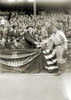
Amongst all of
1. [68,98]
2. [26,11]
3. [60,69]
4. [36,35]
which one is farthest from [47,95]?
[26,11]

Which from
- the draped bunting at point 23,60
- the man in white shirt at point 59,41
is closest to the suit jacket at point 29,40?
the draped bunting at point 23,60

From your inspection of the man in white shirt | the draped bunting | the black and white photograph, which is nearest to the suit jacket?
the black and white photograph

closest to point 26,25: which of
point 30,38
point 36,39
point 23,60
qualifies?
Answer: point 30,38

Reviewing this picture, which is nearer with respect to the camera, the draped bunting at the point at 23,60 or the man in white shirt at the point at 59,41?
the man in white shirt at the point at 59,41

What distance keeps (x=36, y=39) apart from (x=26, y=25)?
0.56 meters

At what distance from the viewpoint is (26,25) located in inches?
311

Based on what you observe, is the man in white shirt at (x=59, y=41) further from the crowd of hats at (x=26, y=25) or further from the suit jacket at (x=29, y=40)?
the suit jacket at (x=29, y=40)

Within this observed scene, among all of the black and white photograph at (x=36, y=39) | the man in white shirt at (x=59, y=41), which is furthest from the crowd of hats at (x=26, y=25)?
the man in white shirt at (x=59, y=41)

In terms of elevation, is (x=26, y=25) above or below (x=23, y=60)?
above

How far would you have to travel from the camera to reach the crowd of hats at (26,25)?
7.88 m

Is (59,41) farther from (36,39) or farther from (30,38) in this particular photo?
(30,38)

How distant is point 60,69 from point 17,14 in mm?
2285

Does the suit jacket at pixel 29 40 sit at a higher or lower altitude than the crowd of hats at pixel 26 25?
lower

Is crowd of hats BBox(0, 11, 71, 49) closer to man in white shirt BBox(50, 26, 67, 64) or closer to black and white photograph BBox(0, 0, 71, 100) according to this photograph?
black and white photograph BBox(0, 0, 71, 100)
